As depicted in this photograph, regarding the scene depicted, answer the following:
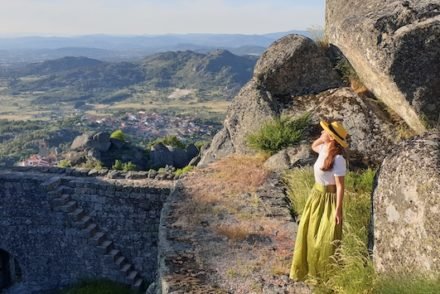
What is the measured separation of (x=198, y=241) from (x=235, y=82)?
151385 millimetres

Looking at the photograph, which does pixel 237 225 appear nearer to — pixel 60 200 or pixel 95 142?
pixel 60 200

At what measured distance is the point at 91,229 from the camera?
12.8 metres

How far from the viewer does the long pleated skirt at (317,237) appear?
17.9 feet

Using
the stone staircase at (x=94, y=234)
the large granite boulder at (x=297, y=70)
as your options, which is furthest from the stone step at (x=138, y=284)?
the large granite boulder at (x=297, y=70)

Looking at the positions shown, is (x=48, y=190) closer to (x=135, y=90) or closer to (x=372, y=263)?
(x=372, y=263)

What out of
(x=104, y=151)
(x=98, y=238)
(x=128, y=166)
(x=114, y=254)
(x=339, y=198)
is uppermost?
(x=339, y=198)

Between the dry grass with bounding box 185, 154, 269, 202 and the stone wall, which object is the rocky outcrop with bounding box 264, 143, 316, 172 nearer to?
the dry grass with bounding box 185, 154, 269, 202

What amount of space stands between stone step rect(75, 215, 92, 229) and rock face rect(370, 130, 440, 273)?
9122 millimetres

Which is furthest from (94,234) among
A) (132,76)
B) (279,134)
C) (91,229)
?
(132,76)

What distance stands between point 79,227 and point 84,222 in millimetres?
179

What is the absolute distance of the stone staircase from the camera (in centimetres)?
1270

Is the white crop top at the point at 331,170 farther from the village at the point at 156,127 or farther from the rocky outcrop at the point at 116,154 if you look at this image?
the village at the point at 156,127

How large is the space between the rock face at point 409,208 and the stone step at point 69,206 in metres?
9.40

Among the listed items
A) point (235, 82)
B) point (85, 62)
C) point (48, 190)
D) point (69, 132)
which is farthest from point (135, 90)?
point (48, 190)
